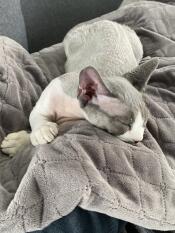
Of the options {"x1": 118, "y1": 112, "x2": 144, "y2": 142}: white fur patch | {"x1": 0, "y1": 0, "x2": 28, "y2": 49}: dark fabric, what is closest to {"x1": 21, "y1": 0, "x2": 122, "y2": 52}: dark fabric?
{"x1": 0, "y1": 0, "x2": 28, "y2": 49}: dark fabric

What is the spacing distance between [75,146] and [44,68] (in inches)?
25.2

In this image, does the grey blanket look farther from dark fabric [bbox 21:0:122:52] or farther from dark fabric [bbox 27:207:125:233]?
dark fabric [bbox 21:0:122:52]

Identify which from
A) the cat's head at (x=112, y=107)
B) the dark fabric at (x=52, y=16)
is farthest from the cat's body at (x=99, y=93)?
the dark fabric at (x=52, y=16)

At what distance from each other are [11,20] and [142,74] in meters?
0.63

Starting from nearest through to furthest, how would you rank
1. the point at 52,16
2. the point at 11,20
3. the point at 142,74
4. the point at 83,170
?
the point at 83,170, the point at 142,74, the point at 11,20, the point at 52,16

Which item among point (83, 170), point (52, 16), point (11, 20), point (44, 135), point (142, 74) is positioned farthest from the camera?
point (52, 16)

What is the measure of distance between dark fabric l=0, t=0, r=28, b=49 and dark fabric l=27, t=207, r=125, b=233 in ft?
2.91

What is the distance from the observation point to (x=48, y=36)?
199 cm

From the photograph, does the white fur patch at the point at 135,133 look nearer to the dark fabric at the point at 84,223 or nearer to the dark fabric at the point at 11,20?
the dark fabric at the point at 84,223

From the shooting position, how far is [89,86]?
112 centimetres

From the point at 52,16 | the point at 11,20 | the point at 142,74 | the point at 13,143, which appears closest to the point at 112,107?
the point at 142,74

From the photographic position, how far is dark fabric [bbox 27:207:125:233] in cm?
93

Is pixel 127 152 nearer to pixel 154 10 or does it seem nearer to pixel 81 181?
pixel 81 181

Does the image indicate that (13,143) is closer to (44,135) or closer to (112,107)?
(44,135)
